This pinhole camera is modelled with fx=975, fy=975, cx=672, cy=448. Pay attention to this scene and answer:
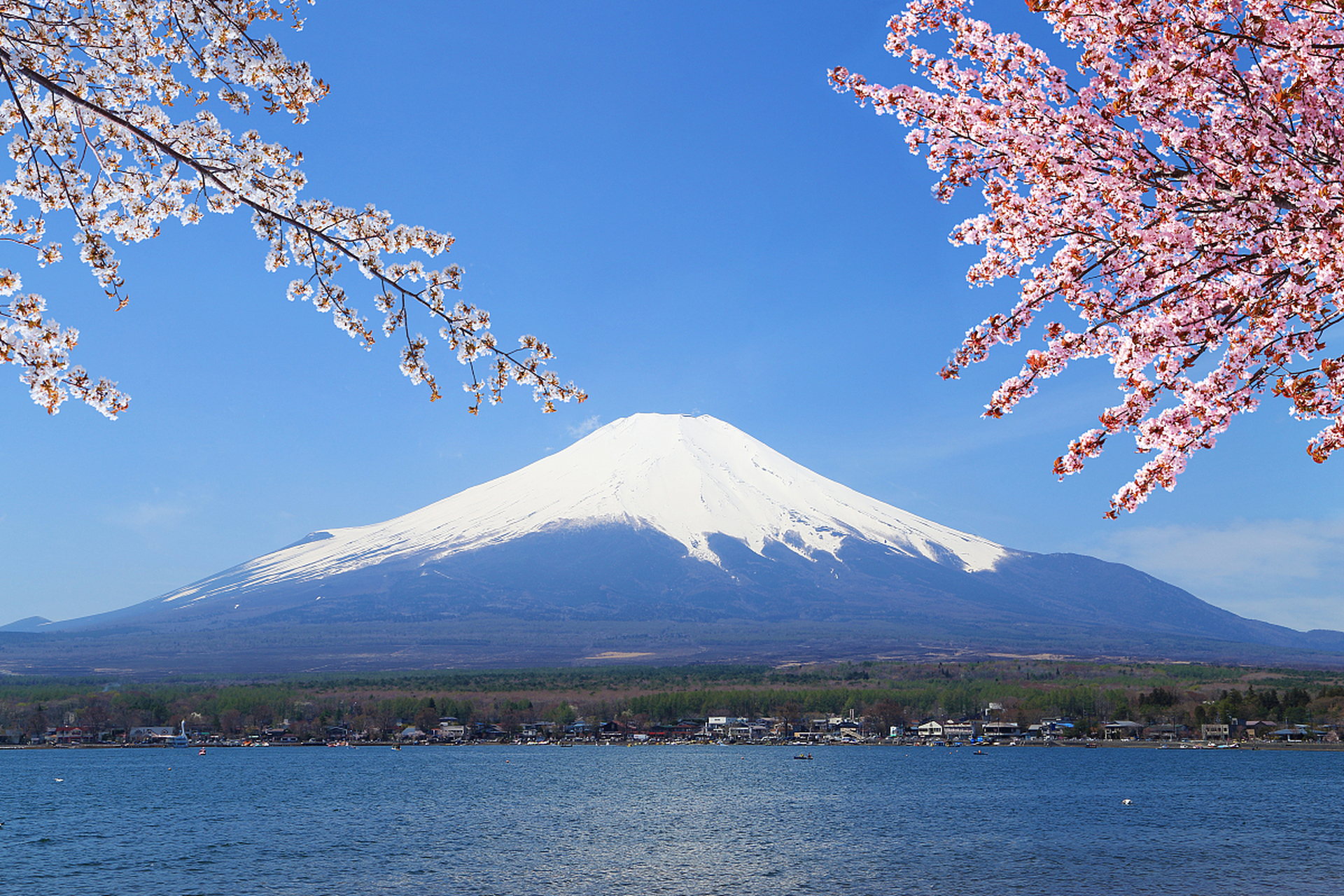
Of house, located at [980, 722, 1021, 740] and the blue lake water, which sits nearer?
the blue lake water

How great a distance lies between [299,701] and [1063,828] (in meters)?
118

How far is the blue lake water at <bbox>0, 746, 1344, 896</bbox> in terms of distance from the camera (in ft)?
129

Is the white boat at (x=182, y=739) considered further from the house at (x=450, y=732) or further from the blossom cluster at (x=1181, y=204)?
the blossom cluster at (x=1181, y=204)

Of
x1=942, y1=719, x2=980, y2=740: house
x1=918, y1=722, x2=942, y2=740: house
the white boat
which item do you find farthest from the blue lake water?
the white boat

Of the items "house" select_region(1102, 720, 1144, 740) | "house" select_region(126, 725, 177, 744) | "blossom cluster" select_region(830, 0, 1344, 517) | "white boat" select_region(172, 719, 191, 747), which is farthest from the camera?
"house" select_region(126, 725, 177, 744)

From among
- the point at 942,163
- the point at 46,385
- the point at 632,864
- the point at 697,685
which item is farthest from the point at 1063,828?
the point at 697,685

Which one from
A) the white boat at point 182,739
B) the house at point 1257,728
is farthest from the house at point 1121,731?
the white boat at point 182,739

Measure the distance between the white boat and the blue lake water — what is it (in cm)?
3062

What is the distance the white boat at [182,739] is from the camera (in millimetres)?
132500

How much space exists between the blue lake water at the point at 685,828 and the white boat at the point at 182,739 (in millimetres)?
30622

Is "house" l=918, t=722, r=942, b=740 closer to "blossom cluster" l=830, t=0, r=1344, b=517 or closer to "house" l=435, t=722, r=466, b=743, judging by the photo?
"house" l=435, t=722, r=466, b=743

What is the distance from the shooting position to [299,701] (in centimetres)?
14250

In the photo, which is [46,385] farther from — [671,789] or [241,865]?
[671,789]

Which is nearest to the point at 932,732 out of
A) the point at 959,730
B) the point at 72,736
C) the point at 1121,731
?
the point at 959,730
